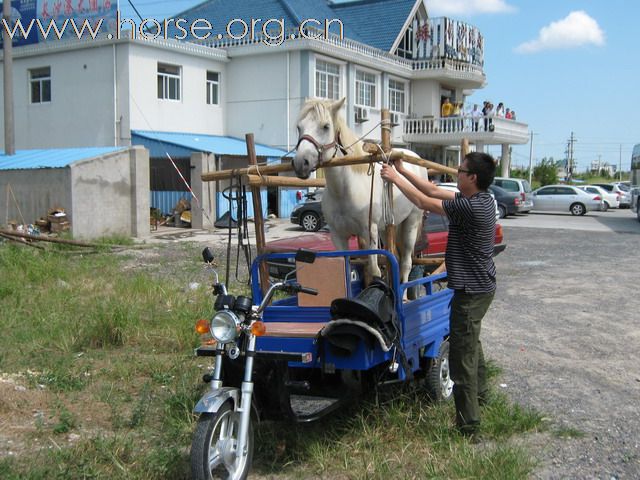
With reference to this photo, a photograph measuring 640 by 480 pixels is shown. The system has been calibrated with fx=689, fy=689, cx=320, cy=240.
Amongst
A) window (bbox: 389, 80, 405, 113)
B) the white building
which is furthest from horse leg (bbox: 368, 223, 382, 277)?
window (bbox: 389, 80, 405, 113)

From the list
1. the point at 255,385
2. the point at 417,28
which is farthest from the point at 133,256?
the point at 417,28

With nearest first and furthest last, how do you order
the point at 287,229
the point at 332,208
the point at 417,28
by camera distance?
the point at 332,208 → the point at 287,229 → the point at 417,28

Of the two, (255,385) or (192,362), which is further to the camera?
(192,362)

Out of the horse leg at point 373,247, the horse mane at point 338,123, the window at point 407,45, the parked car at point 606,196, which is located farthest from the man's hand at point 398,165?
the window at point 407,45

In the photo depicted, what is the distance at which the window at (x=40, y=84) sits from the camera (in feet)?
86.8

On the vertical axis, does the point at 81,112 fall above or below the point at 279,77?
below

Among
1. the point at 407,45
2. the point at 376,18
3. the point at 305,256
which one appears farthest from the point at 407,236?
the point at 376,18

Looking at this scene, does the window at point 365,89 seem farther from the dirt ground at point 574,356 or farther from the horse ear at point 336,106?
the horse ear at point 336,106

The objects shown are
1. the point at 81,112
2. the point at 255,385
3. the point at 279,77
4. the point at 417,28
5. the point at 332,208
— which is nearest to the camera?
the point at 255,385

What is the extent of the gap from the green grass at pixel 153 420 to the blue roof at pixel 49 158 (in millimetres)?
10794

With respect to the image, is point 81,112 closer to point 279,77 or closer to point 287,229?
point 279,77

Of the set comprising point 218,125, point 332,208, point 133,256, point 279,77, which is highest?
point 279,77

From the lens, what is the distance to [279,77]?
88.7ft

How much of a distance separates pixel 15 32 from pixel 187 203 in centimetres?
1073
